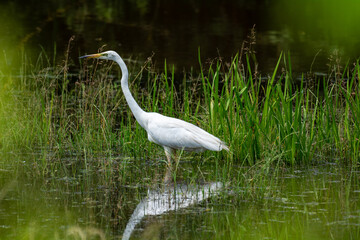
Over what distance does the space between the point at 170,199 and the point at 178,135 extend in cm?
128

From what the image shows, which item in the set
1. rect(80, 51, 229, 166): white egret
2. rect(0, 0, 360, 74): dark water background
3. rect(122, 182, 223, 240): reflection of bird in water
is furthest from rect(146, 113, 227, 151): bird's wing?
rect(0, 0, 360, 74): dark water background

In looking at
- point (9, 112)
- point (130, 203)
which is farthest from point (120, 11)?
point (130, 203)

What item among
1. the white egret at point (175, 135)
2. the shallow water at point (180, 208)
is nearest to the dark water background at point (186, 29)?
the white egret at point (175, 135)

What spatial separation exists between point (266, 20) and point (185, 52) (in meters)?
4.95

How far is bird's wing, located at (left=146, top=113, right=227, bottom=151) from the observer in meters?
6.49

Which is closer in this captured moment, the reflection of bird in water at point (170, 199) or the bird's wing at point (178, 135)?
the reflection of bird in water at point (170, 199)

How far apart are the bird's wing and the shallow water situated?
414 millimetres

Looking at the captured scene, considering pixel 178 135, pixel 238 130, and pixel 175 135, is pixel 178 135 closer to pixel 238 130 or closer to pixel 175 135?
pixel 175 135

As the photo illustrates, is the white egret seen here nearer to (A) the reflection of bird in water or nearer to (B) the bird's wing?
(B) the bird's wing

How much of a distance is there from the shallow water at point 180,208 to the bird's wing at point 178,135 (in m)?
0.41

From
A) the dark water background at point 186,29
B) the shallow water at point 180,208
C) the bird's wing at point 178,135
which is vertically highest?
the dark water background at point 186,29

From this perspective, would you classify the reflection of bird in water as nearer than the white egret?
Yes

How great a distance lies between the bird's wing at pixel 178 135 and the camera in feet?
21.3

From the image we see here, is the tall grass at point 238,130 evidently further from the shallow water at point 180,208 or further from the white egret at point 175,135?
the shallow water at point 180,208
